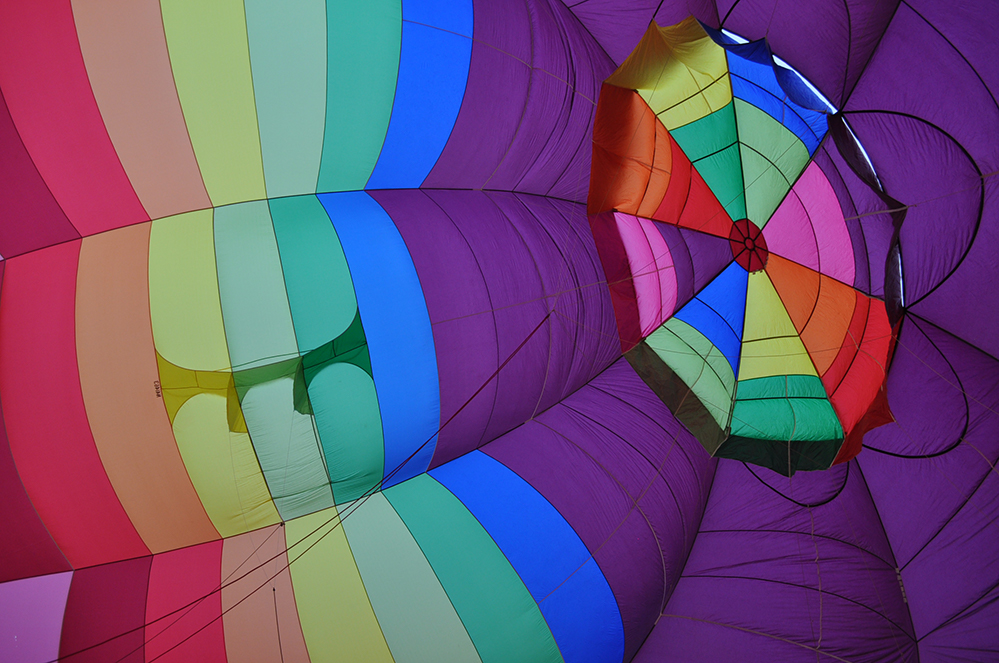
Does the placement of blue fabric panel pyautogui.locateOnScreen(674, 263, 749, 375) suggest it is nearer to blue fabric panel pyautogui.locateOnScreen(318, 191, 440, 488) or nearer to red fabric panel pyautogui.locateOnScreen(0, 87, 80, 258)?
blue fabric panel pyautogui.locateOnScreen(318, 191, 440, 488)

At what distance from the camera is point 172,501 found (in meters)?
2.27

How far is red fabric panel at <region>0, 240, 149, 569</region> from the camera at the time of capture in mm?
2156

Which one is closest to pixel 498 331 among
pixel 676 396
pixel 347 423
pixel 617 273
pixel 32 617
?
pixel 347 423

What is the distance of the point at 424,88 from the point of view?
8.06 feet

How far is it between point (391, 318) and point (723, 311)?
7.37ft

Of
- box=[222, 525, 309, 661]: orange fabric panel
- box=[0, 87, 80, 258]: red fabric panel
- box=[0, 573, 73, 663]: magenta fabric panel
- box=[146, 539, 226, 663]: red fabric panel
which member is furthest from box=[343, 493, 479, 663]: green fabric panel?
box=[0, 87, 80, 258]: red fabric panel

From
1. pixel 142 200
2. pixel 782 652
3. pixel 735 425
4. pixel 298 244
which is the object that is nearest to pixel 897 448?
pixel 735 425

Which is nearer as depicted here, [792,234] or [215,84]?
[215,84]

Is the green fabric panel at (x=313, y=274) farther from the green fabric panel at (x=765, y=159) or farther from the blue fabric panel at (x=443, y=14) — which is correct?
the green fabric panel at (x=765, y=159)

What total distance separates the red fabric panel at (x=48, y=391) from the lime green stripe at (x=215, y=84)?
22.2 inches

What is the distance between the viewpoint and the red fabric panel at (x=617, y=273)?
3178 mm

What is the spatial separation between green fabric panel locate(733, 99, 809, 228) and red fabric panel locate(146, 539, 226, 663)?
3.36 meters

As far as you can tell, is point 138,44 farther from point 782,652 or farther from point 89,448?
point 782,652

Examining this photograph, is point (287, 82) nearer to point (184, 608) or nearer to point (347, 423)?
point (347, 423)
